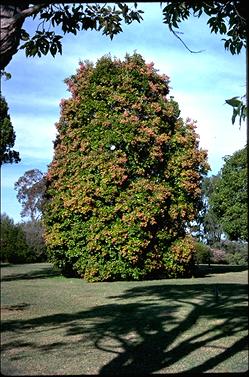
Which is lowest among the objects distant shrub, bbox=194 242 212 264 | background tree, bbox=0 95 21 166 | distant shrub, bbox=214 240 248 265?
distant shrub, bbox=194 242 212 264

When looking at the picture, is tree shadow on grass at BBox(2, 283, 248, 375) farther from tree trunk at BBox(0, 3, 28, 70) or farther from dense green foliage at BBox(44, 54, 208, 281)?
dense green foliage at BBox(44, 54, 208, 281)

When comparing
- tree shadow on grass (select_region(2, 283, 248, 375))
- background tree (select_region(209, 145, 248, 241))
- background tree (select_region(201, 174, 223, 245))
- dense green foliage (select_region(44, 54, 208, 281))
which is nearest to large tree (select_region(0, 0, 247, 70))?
tree shadow on grass (select_region(2, 283, 248, 375))

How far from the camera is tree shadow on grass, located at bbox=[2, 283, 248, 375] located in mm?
4613

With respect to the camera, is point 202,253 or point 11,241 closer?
point 11,241

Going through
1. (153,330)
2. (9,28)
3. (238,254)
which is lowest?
(153,330)

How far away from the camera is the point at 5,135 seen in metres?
2.22

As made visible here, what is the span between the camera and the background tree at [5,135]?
7.11 feet

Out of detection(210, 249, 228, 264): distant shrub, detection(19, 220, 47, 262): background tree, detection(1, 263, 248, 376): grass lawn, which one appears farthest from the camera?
detection(210, 249, 228, 264): distant shrub

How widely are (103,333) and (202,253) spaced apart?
1073cm

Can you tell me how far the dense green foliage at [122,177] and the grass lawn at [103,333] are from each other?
6.89 m

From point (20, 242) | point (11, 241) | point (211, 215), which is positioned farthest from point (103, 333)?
point (211, 215)

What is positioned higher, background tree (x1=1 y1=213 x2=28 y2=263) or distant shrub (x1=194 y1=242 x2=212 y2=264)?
background tree (x1=1 y1=213 x2=28 y2=263)

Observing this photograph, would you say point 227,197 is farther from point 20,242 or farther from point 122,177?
point 20,242

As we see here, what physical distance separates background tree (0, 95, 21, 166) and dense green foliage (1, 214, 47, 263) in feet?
1.00
